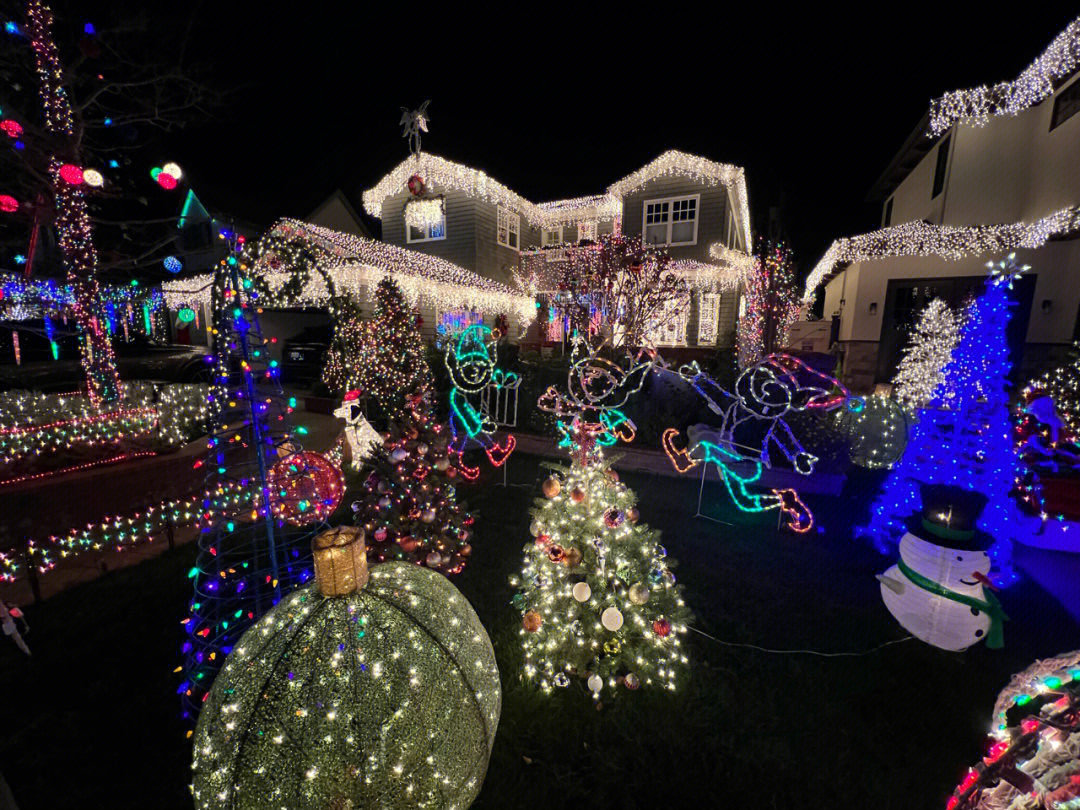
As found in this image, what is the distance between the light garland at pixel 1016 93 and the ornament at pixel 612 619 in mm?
17134

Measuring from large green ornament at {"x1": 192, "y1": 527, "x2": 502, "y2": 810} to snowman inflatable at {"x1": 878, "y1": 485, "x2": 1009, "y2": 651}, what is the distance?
11.2 feet

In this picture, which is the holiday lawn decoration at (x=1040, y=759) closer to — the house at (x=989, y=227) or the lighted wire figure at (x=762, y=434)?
the lighted wire figure at (x=762, y=434)

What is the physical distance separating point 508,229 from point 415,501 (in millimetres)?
17506

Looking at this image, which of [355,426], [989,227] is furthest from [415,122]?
[989,227]

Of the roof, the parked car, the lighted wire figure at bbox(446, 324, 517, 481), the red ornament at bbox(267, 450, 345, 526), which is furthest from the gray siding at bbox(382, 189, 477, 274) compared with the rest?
the red ornament at bbox(267, 450, 345, 526)

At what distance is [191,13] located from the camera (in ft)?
25.4

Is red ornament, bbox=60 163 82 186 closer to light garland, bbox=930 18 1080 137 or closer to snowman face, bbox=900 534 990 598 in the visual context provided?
snowman face, bbox=900 534 990 598

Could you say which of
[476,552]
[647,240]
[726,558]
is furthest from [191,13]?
[647,240]

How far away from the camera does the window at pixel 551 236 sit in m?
21.3

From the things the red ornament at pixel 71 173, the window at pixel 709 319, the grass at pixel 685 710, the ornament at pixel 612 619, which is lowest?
the grass at pixel 685 710

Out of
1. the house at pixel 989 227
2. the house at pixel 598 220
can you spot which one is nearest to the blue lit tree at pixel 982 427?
the house at pixel 989 227

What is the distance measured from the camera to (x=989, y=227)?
1176 cm

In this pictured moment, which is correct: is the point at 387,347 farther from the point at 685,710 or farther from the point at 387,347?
the point at 685,710

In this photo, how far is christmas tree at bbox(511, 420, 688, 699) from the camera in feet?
10.2
